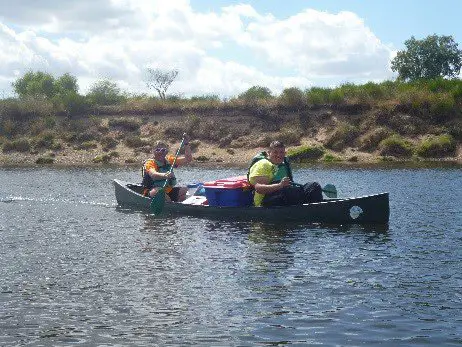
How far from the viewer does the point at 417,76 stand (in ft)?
212

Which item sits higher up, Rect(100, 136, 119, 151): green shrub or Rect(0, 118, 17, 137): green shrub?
Rect(0, 118, 17, 137): green shrub

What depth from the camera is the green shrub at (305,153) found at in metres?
42.3

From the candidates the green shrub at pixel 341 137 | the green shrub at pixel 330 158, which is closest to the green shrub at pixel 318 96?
the green shrub at pixel 341 137

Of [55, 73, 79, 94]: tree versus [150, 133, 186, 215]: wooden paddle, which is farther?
[55, 73, 79, 94]: tree

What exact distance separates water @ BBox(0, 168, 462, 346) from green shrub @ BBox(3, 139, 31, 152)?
28794mm

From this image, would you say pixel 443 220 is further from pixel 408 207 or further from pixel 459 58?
pixel 459 58

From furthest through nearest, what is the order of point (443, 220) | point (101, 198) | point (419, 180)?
1. point (419, 180)
2. point (101, 198)
3. point (443, 220)

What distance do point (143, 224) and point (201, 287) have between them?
23.6ft

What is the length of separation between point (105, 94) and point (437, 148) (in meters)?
27.3

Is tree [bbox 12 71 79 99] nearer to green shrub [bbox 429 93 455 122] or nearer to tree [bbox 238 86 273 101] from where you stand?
tree [bbox 238 86 273 101]

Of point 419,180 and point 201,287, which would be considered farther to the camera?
point 419,180

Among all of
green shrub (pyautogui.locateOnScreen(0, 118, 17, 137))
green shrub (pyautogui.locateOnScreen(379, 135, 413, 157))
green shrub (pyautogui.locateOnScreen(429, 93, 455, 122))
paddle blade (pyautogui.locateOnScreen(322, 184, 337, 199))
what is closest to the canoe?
paddle blade (pyautogui.locateOnScreen(322, 184, 337, 199))

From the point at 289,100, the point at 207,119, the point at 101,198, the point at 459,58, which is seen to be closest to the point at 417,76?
the point at 459,58

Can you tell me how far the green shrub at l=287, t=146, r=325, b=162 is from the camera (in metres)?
42.3
